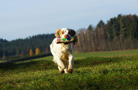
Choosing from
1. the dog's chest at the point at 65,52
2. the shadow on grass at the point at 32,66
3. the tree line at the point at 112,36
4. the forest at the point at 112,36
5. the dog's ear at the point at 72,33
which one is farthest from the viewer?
the tree line at the point at 112,36

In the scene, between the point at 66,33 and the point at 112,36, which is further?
the point at 112,36

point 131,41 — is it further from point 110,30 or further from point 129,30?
point 110,30

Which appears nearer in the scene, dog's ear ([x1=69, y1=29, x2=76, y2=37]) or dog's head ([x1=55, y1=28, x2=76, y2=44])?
dog's head ([x1=55, y1=28, x2=76, y2=44])

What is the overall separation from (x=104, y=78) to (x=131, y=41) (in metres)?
74.3

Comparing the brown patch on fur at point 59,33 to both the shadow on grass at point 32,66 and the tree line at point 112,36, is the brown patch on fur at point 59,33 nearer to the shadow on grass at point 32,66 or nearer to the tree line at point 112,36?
the shadow on grass at point 32,66

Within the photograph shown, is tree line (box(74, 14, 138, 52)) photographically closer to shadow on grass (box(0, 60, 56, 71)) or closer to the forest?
the forest

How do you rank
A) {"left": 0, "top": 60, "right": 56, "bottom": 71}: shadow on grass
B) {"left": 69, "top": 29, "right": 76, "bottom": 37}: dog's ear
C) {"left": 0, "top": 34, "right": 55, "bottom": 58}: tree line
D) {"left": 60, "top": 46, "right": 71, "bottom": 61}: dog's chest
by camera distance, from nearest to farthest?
{"left": 60, "top": 46, "right": 71, "bottom": 61}: dog's chest → {"left": 69, "top": 29, "right": 76, "bottom": 37}: dog's ear → {"left": 0, "top": 60, "right": 56, "bottom": 71}: shadow on grass → {"left": 0, "top": 34, "right": 55, "bottom": 58}: tree line

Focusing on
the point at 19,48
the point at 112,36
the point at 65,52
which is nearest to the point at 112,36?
the point at 112,36

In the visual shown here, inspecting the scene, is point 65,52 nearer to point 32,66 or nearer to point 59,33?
point 59,33

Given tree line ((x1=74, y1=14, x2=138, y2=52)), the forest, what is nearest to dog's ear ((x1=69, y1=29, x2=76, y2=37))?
the forest

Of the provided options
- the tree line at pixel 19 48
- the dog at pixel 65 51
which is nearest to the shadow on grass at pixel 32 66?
the dog at pixel 65 51

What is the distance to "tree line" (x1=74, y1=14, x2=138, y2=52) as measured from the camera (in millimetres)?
82625

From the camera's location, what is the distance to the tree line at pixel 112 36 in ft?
271

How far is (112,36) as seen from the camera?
300 ft
